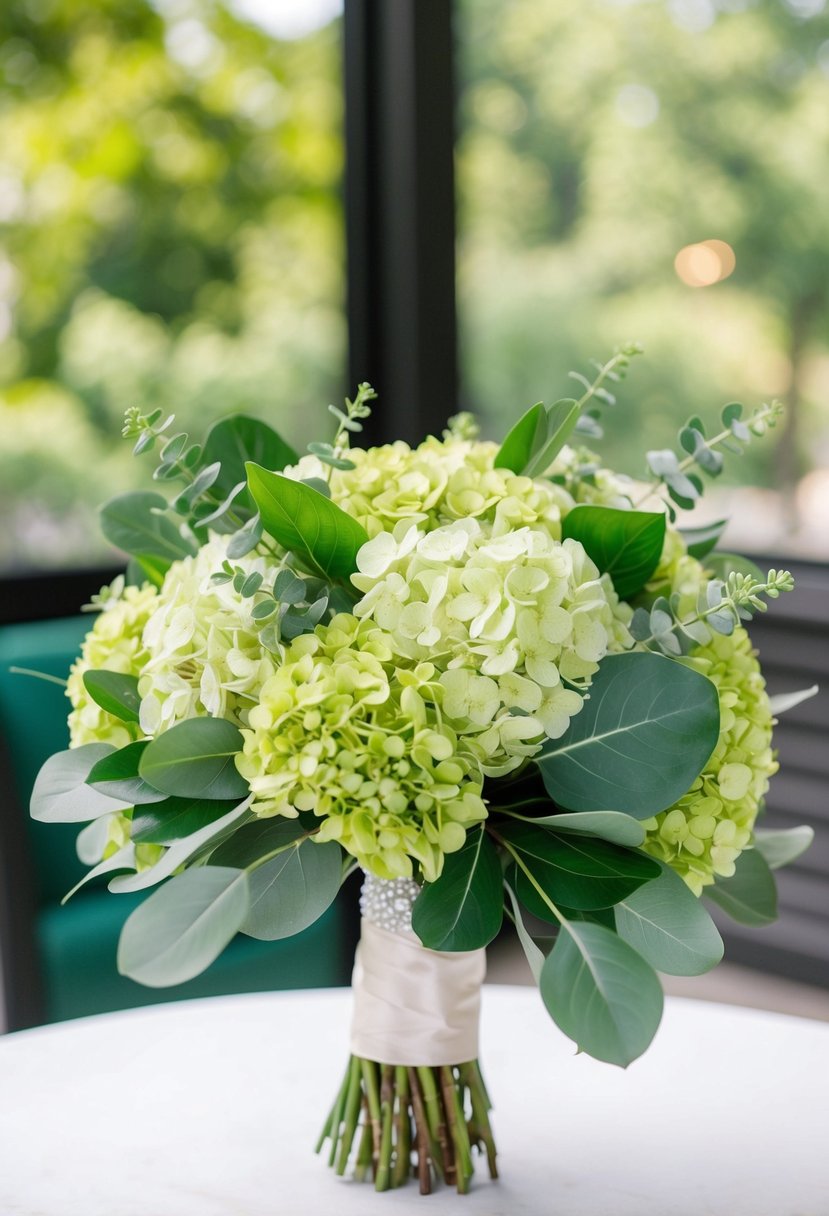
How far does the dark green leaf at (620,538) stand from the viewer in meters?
0.70

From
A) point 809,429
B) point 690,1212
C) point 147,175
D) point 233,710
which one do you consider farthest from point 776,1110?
point 147,175

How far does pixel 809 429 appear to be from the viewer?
2.68 meters

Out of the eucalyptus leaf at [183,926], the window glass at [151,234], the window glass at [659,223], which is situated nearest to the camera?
the eucalyptus leaf at [183,926]

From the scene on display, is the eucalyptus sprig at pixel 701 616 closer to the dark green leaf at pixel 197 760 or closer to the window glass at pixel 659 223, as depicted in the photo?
the dark green leaf at pixel 197 760

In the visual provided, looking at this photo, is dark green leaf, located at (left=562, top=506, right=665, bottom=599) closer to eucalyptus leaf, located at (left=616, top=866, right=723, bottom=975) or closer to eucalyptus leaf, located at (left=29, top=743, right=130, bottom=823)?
eucalyptus leaf, located at (left=616, top=866, right=723, bottom=975)

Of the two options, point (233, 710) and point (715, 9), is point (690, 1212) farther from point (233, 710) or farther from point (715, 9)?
point (715, 9)

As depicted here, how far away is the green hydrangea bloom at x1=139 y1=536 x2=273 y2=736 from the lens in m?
0.66

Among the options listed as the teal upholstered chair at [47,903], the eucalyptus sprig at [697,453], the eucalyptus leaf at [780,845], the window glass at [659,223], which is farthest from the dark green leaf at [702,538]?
the window glass at [659,223]

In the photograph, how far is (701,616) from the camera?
0.68 meters

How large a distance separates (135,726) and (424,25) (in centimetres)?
222

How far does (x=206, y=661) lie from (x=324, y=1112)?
16.9 inches

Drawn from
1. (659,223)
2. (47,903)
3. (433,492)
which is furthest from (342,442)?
(659,223)

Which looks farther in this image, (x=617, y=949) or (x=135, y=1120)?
(x=135, y=1120)

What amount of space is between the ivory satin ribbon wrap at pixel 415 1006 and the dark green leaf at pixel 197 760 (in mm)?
190
